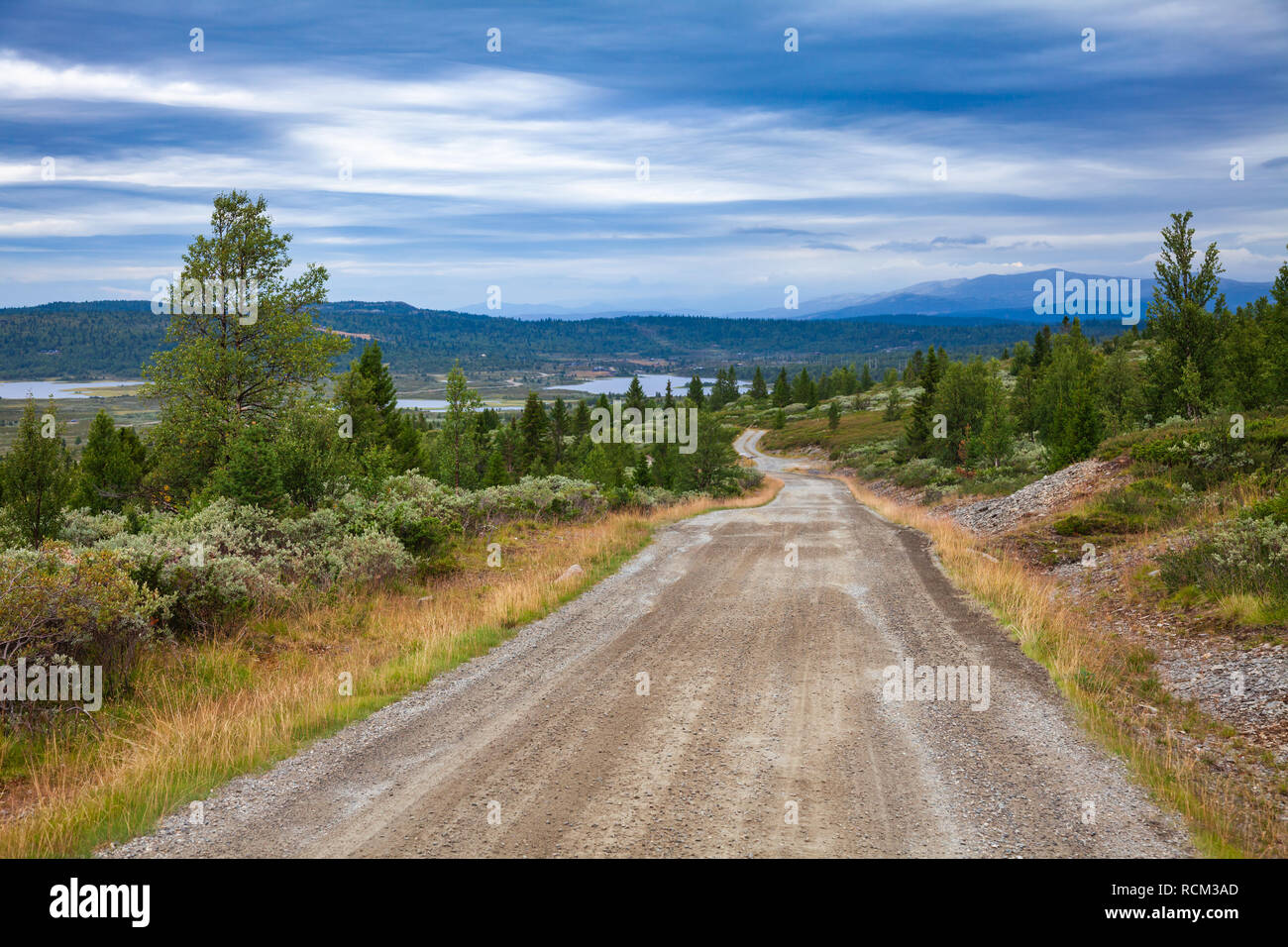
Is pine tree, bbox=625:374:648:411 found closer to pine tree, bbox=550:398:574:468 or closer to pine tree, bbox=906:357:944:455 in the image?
pine tree, bbox=550:398:574:468

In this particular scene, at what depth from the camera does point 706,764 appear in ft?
21.5

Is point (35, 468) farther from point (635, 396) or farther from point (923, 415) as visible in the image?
point (635, 396)

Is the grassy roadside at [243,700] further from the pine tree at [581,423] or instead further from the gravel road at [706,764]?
the pine tree at [581,423]

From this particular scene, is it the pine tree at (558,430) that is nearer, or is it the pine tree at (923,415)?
the pine tree at (923,415)

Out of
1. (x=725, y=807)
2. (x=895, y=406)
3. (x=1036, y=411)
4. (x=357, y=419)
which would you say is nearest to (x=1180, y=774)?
(x=725, y=807)

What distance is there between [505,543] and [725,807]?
1461 cm

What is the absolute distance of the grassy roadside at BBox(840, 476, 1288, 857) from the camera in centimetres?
553

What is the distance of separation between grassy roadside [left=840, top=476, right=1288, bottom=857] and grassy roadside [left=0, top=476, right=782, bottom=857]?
7.56m

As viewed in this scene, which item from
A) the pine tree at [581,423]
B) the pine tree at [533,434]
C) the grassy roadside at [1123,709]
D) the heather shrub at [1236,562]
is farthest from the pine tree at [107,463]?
the pine tree at [581,423]

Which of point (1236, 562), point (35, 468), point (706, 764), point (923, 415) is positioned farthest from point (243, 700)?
point (923, 415)

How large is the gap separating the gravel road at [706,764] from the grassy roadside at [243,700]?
0.39 meters

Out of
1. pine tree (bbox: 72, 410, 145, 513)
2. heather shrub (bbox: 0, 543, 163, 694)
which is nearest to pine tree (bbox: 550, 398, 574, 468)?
pine tree (bbox: 72, 410, 145, 513)

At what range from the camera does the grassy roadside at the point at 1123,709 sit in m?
5.53

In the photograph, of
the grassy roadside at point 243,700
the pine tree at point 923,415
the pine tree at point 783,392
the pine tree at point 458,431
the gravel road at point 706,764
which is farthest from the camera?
the pine tree at point 783,392
